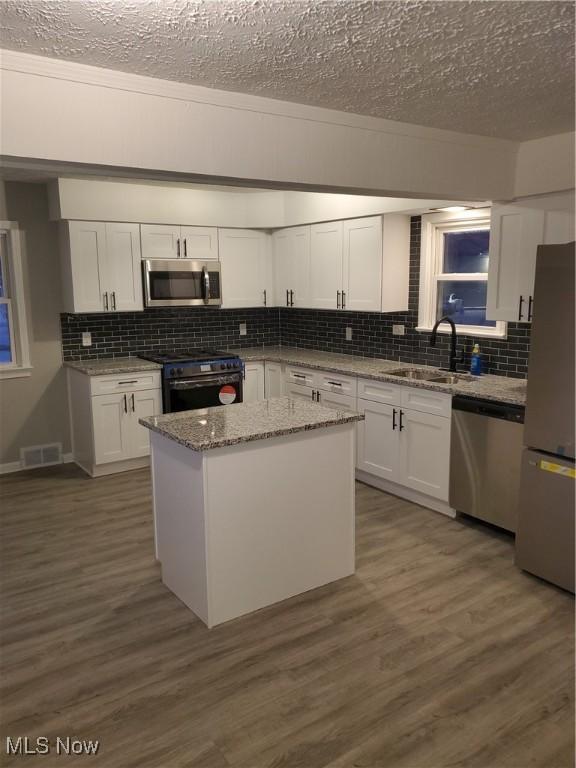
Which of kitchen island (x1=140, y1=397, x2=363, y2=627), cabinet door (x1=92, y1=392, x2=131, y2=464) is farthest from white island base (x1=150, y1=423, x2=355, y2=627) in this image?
cabinet door (x1=92, y1=392, x2=131, y2=464)

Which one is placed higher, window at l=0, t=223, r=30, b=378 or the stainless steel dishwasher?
window at l=0, t=223, r=30, b=378

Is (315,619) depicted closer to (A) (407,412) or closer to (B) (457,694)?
(B) (457,694)

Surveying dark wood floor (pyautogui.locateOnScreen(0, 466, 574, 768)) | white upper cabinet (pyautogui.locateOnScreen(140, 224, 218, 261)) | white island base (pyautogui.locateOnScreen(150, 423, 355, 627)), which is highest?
white upper cabinet (pyautogui.locateOnScreen(140, 224, 218, 261))

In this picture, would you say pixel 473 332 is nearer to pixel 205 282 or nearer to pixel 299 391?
pixel 299 391

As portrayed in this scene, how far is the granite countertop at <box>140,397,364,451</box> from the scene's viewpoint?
2.71 meters

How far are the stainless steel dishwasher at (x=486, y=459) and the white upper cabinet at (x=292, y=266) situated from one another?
226cm

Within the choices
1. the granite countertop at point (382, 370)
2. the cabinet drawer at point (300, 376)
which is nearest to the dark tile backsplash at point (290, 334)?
the granite countertop at point (382, 370)

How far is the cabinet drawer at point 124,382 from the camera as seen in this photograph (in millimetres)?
4836

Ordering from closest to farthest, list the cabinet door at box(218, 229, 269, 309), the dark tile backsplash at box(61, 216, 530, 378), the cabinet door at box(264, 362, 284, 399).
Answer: the dark tile backsplash at box(61, 216, 530, 378) < the cabinet door at box(264, 362, 284, 399) < the cabinet door at box(218, 229, 269, 309)

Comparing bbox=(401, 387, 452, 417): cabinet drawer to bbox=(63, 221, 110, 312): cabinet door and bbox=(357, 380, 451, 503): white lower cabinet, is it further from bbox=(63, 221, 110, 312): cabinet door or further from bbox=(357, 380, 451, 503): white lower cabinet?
bbox=(63, 221, 110, 312): cabinet door

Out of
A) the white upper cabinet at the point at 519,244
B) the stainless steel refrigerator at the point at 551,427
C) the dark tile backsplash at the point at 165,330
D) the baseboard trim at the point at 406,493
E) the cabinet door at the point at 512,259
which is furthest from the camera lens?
the dark tile backsplash at the point at 165,330

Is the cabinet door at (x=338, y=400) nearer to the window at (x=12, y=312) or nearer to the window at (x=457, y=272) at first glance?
the window at (x=457, y=272)

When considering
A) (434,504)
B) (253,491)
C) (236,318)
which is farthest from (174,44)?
(236,318)

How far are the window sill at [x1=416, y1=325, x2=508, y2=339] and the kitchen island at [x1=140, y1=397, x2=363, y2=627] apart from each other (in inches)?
65.2
